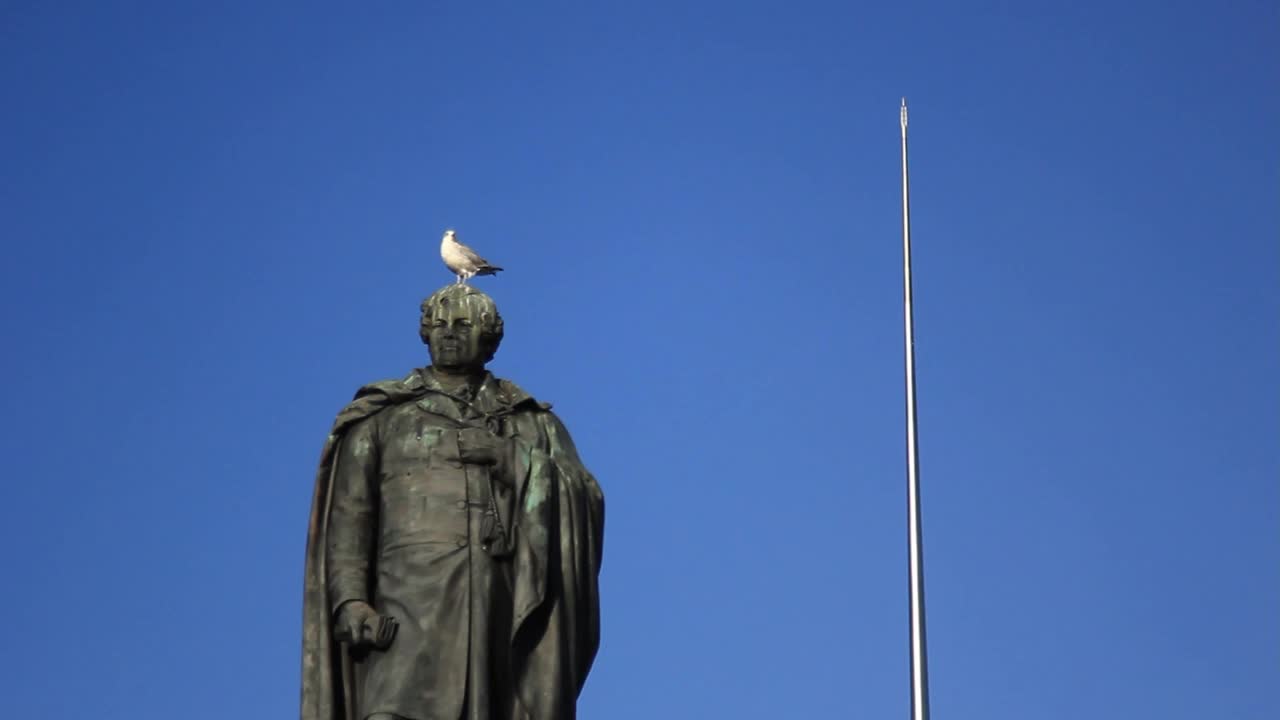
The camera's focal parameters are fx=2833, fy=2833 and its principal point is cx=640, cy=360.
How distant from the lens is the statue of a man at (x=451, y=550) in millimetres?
22969

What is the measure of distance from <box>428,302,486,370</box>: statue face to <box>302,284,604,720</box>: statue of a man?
0.01 metres

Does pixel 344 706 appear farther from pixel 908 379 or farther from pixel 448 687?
pixel 908 379

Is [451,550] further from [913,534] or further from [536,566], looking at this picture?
[913,534]

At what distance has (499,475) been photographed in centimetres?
2367

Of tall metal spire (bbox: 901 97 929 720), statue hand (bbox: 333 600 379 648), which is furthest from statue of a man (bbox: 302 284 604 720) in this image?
tall metal spire (bbox: 901 97 929 720)

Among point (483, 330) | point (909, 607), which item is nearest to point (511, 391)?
point (483, 330)

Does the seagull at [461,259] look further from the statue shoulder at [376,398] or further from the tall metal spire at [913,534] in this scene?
the tall metal spire at [913,534]

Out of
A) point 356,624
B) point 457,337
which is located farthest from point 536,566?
point 457,337

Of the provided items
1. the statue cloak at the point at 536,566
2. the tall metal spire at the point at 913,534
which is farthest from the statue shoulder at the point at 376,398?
the tall metal spire at the point at 913,534

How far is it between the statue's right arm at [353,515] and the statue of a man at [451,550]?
0.01 m

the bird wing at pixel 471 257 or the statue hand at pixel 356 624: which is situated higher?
the bird wing at pixel 471 257

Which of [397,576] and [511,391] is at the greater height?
[511,391]

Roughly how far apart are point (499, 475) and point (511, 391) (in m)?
1.02

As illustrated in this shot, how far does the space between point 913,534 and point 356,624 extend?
41.7ft
